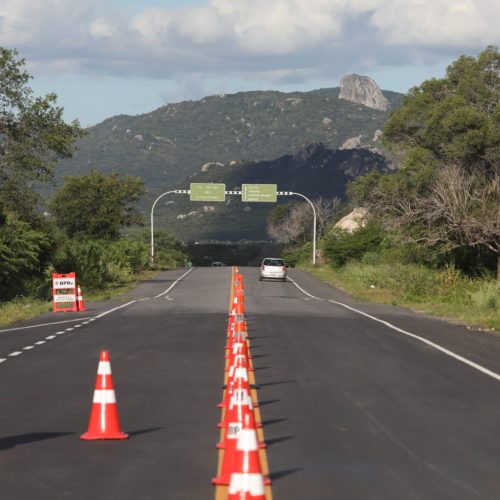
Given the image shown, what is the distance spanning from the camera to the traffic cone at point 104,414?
37.1ft

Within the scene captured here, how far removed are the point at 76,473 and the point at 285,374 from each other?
26.4 ft

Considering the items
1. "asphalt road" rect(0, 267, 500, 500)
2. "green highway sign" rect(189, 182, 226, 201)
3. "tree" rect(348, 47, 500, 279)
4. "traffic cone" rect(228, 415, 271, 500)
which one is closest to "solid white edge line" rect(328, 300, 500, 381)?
"asphalt road" rect(0, 267, 500, 500)

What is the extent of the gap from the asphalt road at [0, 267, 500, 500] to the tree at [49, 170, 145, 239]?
185 feet

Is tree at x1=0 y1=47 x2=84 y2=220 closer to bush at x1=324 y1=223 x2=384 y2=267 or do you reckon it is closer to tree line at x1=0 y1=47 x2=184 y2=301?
tree line at x1=0 y1=47 x2=184 y2=301

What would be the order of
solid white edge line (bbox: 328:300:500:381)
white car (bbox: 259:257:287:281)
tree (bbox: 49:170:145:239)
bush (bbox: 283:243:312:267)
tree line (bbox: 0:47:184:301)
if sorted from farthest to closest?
bush (bbox: 283:243:312:267) → tree (bbox: 49:170:145:239) → white car (bbox: 259:257:287:281) → tree line (bbox: 0:47:184:301) → solid white edge line (bbox: 328:300:500:381)

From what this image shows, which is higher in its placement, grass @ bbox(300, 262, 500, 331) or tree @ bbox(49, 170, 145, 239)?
tree @ bbox(49, 170, 145, 239)

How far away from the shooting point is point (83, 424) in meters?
12.4

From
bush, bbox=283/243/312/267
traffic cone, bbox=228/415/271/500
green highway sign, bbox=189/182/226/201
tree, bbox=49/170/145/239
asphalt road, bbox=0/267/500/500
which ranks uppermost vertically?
green highway sign, bbox=189/182/226/201

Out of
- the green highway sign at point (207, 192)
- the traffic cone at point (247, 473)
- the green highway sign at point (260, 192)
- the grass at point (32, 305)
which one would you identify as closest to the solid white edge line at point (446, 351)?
the grass at point (32, 305)

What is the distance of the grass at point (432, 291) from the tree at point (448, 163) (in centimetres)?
171

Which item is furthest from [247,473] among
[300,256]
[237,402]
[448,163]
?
[300,256]

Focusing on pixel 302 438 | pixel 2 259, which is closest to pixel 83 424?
pixel 302 438

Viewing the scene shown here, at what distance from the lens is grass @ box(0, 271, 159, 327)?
108 feet

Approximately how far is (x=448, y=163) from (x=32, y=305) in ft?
83.5
